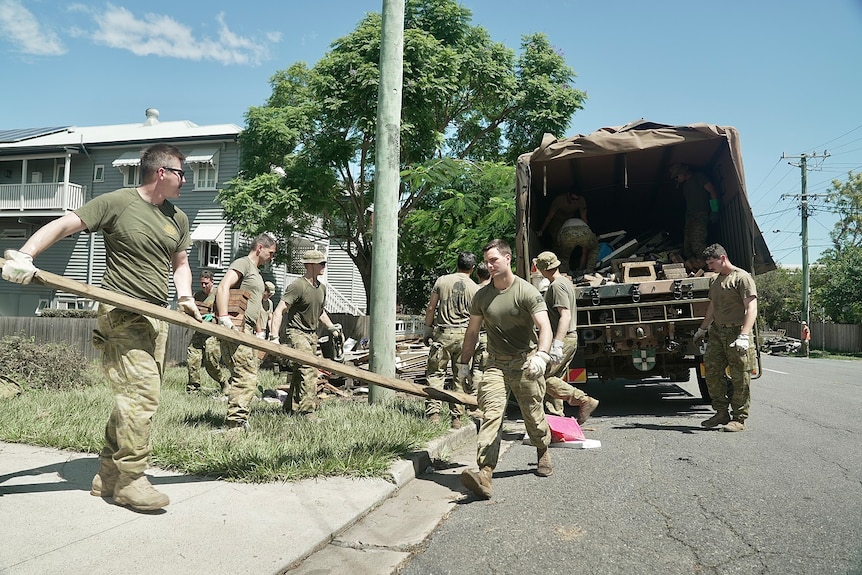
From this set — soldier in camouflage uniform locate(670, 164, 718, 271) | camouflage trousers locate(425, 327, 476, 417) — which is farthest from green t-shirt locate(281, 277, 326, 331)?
soldier in camouflage uniform locate(670, 164, 718, 271)

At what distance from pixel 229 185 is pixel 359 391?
44.8ft

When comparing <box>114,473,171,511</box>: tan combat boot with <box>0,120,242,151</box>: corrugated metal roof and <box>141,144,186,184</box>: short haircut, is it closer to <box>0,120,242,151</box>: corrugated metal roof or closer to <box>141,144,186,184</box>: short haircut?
<box>141,144,186,184</box>: short haircut

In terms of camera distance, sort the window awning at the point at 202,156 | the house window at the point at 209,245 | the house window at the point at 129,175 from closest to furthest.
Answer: the house window at the point at 209,245
the window awning at the point at 202,156
the house window at the point at 129,175

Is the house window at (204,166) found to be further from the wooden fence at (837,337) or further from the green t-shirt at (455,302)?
the wooden fence at (837,337)

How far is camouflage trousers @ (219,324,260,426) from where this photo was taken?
6.11m

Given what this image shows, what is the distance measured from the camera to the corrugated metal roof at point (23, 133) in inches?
1118

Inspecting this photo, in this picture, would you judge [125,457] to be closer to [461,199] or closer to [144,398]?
[144,398]

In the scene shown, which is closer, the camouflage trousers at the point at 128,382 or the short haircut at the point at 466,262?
the camouflage trousers at the point at 128,382

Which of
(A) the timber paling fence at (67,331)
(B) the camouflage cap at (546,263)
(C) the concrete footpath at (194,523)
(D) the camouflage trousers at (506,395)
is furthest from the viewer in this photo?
(A) the timber paling fence at (67,331)

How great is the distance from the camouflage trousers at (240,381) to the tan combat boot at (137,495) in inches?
84.8

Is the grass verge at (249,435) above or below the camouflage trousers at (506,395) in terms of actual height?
below

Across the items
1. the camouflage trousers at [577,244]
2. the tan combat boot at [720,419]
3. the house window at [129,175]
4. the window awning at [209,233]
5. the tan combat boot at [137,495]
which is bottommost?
the tan combat boot at [720,419]

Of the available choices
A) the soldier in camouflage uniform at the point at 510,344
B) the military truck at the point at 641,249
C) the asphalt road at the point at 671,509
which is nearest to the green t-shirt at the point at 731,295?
the military truck at the point at 641,249

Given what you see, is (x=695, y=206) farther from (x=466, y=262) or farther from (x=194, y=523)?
(x=194, y=523)
